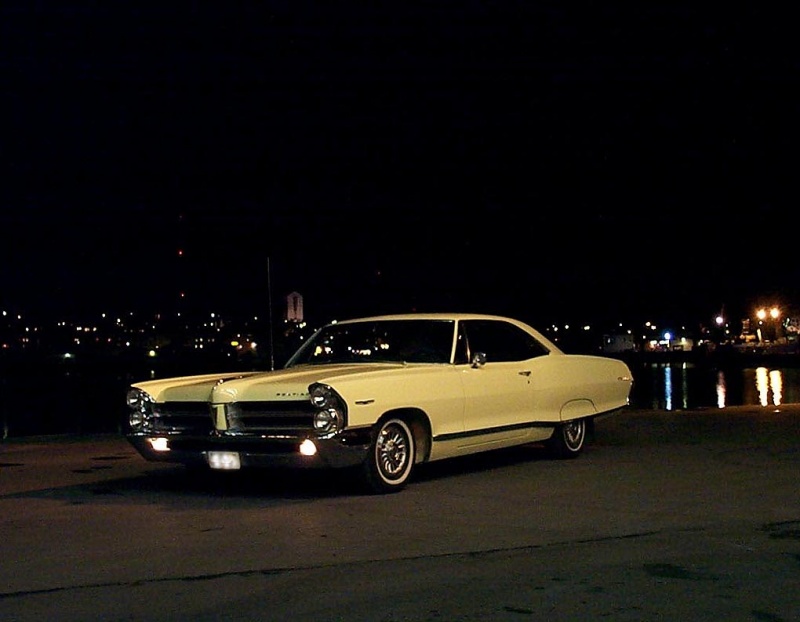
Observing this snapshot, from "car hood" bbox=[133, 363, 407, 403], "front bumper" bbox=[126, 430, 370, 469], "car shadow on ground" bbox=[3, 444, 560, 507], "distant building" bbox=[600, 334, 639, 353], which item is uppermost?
"distant building" bbox=[600, 334, 639, 353]

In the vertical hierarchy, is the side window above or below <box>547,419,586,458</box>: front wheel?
above

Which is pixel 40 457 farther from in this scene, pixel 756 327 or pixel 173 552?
pixel 756 327

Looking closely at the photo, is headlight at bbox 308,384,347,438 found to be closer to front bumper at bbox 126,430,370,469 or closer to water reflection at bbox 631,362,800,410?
front bumper at bbox 126,430,370,469

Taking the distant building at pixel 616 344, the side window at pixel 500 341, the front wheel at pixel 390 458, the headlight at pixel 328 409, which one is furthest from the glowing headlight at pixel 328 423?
the distant building at pixel 616 344

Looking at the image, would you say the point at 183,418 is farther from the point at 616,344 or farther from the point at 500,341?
the point at 616,344

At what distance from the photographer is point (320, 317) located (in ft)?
161

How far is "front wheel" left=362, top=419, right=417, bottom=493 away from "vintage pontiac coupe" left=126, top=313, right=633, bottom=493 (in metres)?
0.01

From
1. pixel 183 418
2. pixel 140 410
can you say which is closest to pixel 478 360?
pixel 183 418

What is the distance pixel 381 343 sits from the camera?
448 inches

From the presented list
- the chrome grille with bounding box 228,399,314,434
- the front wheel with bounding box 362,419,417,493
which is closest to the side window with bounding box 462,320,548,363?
the front wheel with bounding box 362,419,417,493

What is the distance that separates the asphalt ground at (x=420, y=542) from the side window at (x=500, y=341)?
1.15 m

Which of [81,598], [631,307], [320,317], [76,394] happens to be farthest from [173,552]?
[631,307]

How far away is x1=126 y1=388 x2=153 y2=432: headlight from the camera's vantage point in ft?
33.7

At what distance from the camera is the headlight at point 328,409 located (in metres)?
9.42
